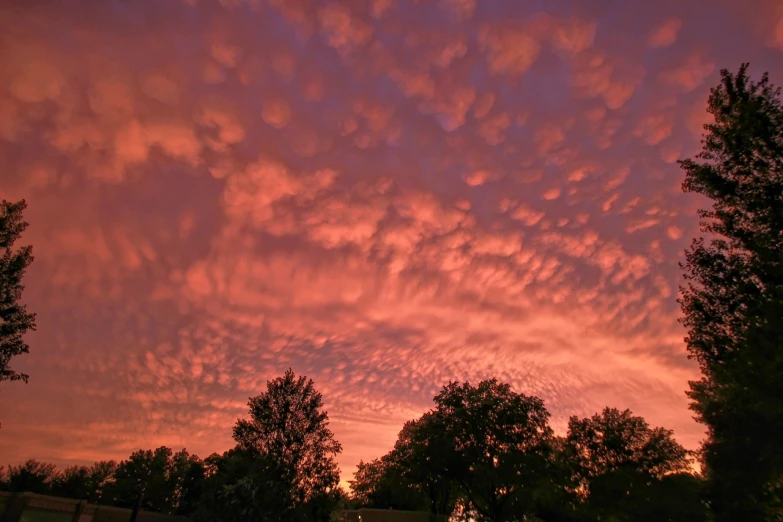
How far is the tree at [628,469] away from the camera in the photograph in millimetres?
40094

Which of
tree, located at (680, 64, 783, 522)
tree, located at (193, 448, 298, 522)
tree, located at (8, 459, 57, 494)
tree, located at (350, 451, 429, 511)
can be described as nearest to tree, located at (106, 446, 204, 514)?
tree, located at (8, 459, 57, 494)

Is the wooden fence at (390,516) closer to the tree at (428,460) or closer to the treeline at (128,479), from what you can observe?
the tree at (428,460)

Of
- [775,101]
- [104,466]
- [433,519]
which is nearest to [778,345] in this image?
[775,101]

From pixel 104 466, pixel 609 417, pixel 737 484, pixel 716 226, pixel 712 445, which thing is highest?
pixel 716 226

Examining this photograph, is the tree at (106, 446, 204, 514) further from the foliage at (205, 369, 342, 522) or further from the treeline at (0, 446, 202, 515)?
the foliage at (205, 369, 342, 522)

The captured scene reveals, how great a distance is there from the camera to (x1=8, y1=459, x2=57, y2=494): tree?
250 feet

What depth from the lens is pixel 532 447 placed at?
38281 mm

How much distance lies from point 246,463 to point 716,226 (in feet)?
88.5

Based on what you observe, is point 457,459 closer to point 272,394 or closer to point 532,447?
point 532,447

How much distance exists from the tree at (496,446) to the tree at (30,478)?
284 ft

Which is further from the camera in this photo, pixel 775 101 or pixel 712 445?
pixel 712 445

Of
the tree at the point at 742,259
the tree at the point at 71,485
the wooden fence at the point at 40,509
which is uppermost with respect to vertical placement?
the tree at the point at 742,259

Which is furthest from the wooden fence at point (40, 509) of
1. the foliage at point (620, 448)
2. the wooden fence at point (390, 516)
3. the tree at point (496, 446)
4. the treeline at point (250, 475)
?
the foliage at point (620, 448)

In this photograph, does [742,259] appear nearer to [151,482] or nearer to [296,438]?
[296,438]
